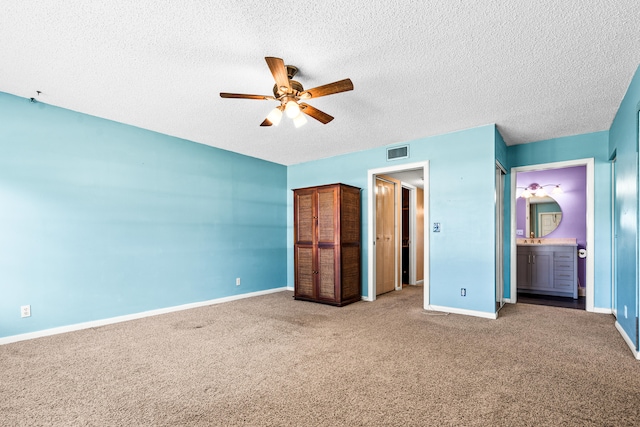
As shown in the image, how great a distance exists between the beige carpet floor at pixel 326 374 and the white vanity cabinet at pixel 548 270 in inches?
72.0

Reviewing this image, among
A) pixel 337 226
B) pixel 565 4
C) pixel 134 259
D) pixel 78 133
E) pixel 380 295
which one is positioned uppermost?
pixel 565 4

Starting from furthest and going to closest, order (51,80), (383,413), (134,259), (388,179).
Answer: (388,179) → (134,259) → (51,80) → (383,413)

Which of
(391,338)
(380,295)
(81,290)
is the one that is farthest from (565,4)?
(81,290)

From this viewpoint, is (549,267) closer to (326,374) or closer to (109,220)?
(326,374)

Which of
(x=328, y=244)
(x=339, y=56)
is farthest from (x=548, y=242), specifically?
(x=339, y=56)

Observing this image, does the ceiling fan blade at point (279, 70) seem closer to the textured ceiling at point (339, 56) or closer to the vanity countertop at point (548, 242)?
the textured ceiling at point (339, 56)

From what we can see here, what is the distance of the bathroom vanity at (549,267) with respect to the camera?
18.0 ft

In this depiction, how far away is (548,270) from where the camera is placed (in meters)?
5.65

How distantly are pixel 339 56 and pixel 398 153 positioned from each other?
2647mm

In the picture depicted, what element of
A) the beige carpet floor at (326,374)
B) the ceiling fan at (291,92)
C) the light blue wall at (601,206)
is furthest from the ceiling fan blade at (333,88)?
the light blue wall at (601,206)

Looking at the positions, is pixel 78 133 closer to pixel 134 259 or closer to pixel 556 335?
pixel 134 259

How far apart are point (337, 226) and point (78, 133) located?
3.45m

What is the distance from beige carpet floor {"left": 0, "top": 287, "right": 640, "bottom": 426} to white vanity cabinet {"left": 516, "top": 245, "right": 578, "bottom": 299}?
1.83 m

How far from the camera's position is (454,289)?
4293mm
